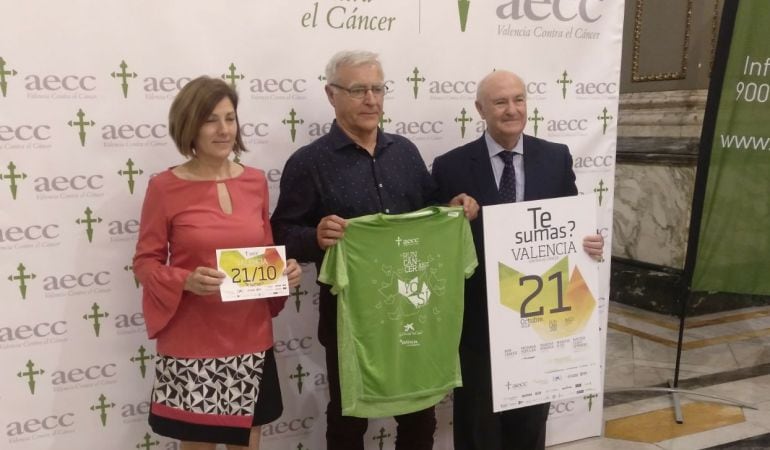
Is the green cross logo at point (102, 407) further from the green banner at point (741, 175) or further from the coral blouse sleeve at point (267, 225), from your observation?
the green banner at point (741, 175)

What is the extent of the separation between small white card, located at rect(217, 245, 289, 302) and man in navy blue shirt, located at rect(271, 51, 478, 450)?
186 millimetres

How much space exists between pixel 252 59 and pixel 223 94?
52 centimetres

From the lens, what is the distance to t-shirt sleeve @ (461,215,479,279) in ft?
7.34

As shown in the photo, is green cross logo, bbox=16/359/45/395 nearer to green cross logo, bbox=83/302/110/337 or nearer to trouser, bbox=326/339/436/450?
green cross logo, bbox=83/302/110/337

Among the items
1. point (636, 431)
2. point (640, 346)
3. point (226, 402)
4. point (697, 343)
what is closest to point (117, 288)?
point (226, 402)

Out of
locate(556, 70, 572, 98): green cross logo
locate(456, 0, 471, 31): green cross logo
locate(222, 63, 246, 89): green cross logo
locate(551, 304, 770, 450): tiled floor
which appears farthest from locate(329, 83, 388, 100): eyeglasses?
locate(551, 304, 770, 450): tiled floor

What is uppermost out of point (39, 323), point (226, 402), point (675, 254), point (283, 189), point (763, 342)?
point (283, 189)

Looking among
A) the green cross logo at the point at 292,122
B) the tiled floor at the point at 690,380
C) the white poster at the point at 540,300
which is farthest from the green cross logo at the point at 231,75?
the tiled floor at the point at 690,380

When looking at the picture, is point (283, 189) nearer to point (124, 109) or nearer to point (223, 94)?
point (223, 94)

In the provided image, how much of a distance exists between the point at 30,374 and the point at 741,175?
135 inches

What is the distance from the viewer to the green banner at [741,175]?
10.5 feet

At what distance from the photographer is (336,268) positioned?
6.77 feet

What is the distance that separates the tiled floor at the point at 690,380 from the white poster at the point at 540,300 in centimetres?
96

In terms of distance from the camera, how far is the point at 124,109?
225cm
